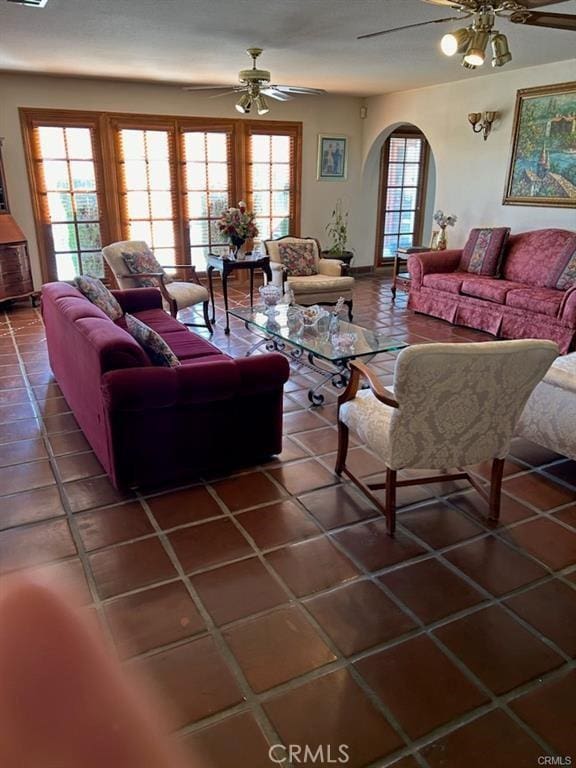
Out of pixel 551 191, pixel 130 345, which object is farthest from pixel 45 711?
pixel 551 191

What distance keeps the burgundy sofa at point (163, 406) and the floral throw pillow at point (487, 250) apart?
3936mm

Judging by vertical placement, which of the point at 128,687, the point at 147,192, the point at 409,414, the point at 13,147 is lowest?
the point at 409,414

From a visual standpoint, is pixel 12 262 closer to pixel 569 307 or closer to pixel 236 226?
pixel 236 226

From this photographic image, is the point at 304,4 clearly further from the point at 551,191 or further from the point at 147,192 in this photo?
the point at 147,192

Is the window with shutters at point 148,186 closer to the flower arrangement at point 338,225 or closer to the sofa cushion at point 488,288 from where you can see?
the flower arrangement at point 338,225

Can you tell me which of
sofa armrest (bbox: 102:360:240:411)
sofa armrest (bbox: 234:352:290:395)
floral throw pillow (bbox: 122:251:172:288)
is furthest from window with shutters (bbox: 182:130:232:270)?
sofa armrest (bbox: 102:360:240:411)

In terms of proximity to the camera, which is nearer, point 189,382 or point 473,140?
point 189,382

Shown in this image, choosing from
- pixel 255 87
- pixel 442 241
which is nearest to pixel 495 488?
pixel 255 87

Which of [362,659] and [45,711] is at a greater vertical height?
[45,711]

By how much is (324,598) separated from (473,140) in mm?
6111

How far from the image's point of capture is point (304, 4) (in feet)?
11.9

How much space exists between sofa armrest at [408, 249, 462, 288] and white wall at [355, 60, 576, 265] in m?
0.70

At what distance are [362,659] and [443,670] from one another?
25 cm

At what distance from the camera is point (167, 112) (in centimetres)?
693
